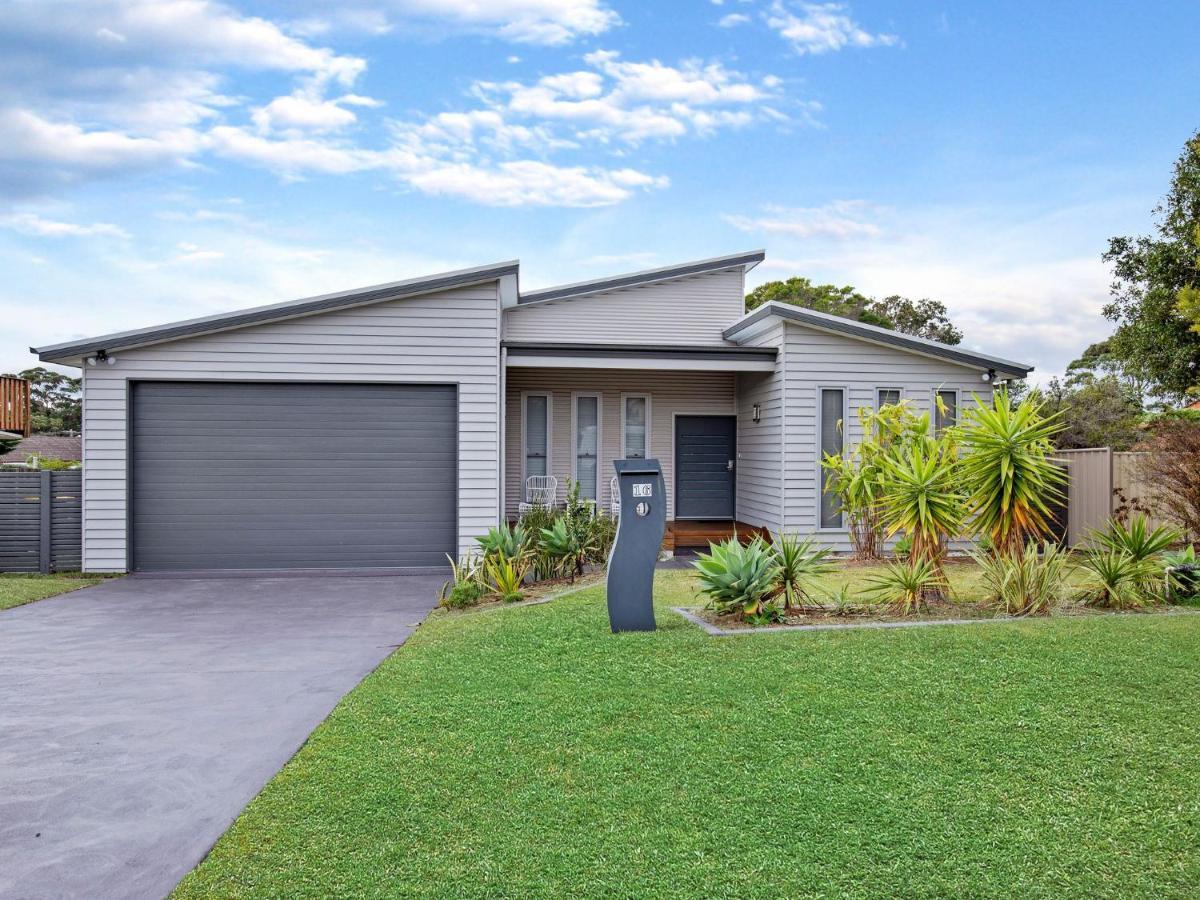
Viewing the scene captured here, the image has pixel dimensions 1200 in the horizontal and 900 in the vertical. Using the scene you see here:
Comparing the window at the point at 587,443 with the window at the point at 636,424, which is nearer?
the window at the point at 587,443

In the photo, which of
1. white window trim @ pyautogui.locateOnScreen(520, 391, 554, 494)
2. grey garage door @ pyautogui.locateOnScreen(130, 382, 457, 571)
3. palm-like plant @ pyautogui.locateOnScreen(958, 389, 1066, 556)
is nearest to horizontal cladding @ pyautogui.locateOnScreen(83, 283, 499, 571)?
grey garage door @ pyautogui.locateOnScreen(130, 382, 457, 571)

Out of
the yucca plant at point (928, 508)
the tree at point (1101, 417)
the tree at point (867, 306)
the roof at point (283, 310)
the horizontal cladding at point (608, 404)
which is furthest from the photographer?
the tree at point (867, 306)

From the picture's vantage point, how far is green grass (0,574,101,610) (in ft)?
30.3

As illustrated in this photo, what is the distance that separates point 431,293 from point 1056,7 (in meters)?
10.6

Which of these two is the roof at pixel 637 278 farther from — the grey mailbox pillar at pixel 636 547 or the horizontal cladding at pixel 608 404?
the grey mailbox pillar at pixel 636 547

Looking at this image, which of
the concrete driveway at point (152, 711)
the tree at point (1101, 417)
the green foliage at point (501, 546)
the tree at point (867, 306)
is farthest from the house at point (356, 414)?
the tree at point (867, 306)

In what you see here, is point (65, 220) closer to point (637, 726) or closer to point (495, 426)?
point (495, 426)

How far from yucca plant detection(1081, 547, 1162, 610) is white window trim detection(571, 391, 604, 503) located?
8.60 meters

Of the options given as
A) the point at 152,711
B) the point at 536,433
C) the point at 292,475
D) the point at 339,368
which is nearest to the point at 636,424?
the point at 536,433

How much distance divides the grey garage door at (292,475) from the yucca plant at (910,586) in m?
6.01

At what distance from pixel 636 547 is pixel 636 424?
8.81 meters

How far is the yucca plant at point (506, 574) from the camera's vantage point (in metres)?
8.65

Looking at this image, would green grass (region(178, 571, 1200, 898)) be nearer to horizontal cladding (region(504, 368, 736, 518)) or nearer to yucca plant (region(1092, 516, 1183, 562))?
yucca plant (region(1092, 516, 1183, 562))

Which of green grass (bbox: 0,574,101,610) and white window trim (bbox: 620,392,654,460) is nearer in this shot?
green grass (bbox: 0,574,101,610)
